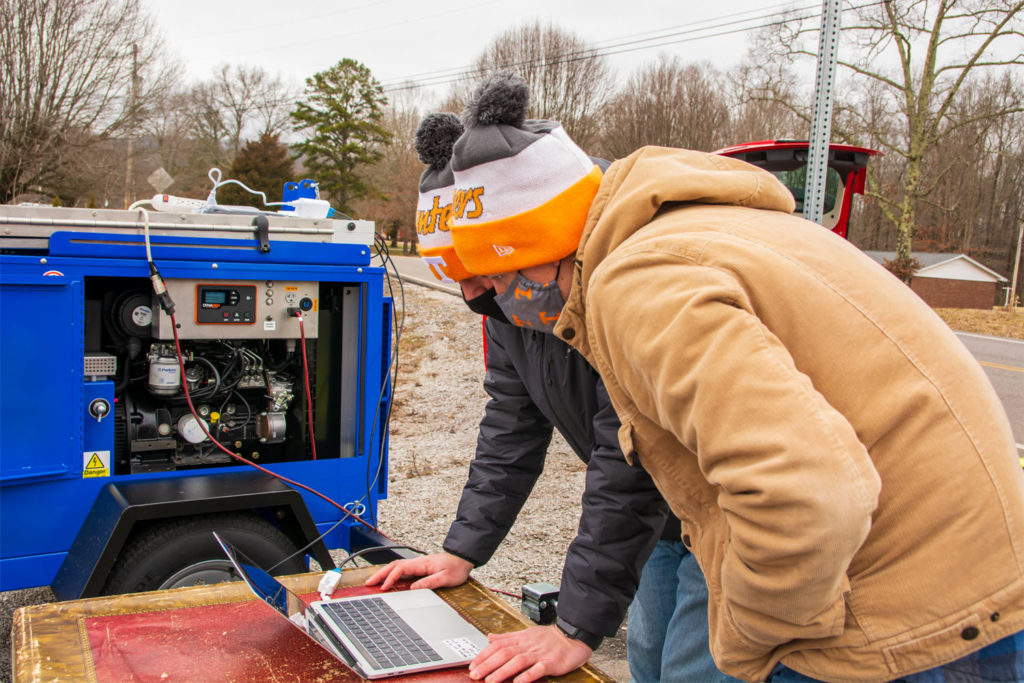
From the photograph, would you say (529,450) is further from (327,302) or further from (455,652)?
(327,302)

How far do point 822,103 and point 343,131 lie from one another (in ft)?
159

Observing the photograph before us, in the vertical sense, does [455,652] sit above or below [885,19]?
below

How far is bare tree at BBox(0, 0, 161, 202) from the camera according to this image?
20828 mm

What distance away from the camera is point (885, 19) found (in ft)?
74.5

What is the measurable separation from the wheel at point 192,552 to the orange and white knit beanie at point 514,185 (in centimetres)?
197

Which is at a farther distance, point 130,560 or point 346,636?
point 130,560

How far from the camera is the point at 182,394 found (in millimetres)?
3451

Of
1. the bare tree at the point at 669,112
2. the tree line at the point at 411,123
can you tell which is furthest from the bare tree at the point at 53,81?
the bare tree at the point at 669,112

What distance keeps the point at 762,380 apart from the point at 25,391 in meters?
2.79

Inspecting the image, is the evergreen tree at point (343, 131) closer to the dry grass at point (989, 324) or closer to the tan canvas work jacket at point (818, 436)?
the dry grass at point (989, 324)

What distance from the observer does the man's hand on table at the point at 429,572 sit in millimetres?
2346

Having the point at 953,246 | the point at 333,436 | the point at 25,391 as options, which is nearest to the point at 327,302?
the point at 333,436

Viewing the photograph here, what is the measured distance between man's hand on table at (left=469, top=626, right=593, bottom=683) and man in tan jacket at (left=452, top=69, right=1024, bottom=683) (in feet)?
1.65

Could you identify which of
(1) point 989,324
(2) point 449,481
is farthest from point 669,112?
(2) point 449,481
